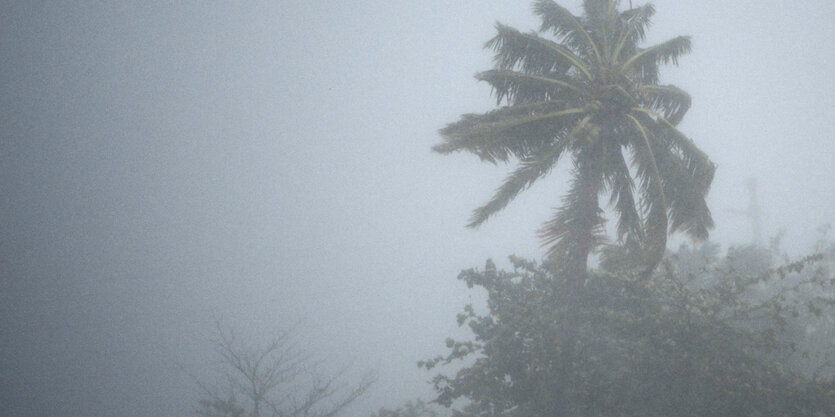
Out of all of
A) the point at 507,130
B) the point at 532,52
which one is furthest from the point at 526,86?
the point at 507,130

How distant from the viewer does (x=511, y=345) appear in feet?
24.6

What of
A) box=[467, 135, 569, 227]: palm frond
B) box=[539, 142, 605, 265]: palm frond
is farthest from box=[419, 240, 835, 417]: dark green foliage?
box=[467, 135, 569, 227]: palm frond

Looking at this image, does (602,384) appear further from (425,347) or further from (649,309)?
(425,347)

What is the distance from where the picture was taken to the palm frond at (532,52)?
7.14m

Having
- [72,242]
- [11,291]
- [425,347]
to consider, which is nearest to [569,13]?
[425,347]

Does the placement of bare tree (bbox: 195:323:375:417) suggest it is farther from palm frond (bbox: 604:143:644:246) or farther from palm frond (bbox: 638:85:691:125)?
palm frond (bbox: 638:85:691:125)

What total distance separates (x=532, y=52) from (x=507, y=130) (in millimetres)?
2274

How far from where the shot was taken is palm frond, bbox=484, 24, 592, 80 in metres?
7.14

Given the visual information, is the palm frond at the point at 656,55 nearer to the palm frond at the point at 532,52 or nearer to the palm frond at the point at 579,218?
the palm frond at the point at 532,52

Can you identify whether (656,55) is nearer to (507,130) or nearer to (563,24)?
(563,24)

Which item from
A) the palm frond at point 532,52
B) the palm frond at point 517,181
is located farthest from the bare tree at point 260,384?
the palm frond at point 532,52

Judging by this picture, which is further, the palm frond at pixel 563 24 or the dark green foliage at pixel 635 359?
the palm frond at pixel 563 24

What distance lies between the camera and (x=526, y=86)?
721 cm

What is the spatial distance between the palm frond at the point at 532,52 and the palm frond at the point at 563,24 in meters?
0.48
